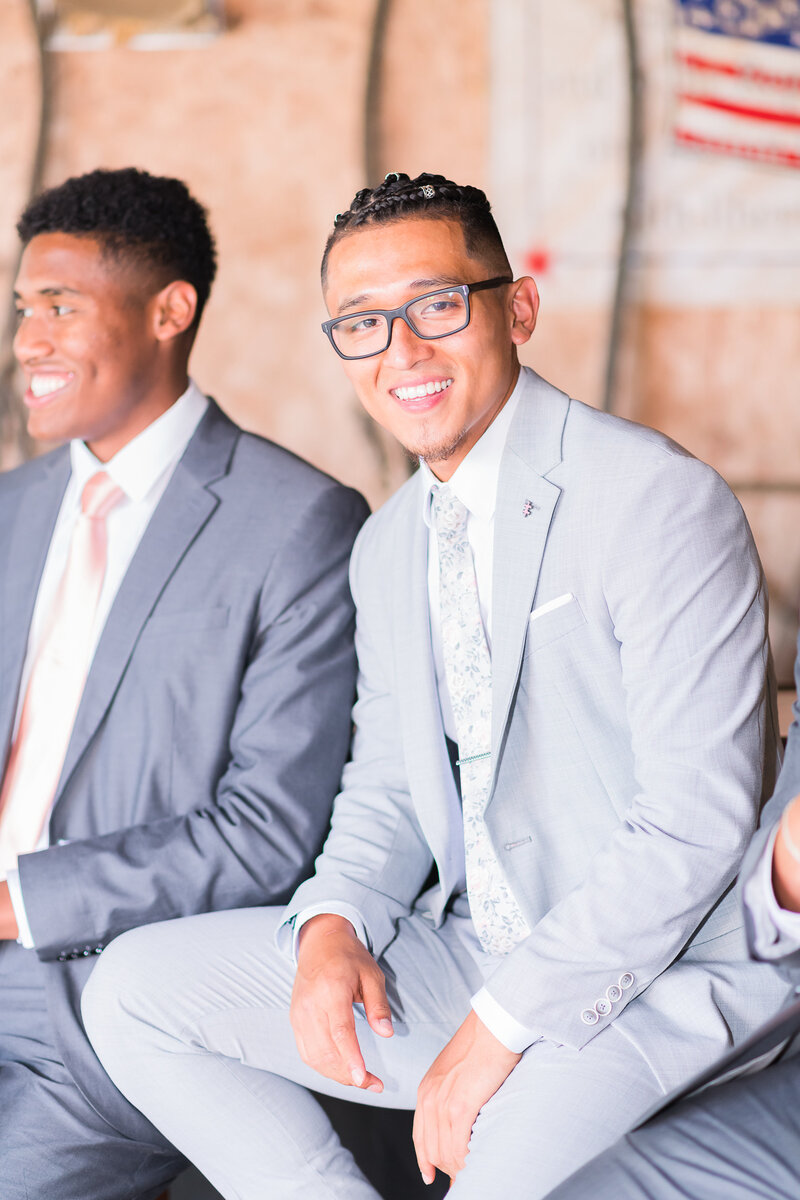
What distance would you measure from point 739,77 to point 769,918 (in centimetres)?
319

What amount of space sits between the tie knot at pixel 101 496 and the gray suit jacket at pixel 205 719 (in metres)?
0.16

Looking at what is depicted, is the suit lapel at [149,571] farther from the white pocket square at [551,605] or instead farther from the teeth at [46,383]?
the white pocket square at [551,605]

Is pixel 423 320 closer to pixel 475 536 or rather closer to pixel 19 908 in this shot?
pixel 475 536

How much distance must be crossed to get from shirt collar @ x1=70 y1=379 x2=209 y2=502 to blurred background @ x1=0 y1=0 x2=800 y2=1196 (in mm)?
1537

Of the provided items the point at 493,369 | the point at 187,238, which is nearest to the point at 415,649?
the point at 493,369

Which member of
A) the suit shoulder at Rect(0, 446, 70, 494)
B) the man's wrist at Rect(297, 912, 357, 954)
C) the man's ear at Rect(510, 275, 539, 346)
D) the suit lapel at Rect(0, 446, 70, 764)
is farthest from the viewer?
the suit shoulder at Rect(0, 446, 70, 494)

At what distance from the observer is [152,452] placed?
2.25m

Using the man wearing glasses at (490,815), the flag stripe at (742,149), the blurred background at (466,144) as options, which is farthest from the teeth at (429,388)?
the flag stripe at (742,149)

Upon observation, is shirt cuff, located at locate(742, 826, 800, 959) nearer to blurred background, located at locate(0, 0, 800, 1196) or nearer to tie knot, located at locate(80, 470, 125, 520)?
tie knot, located at locate(80, 470, 125, 520)

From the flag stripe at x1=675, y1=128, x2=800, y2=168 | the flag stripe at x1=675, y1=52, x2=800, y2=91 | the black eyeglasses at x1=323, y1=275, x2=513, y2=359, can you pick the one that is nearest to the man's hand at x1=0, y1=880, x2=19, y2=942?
the black eyeglasses at x1=323, y1=275, x2=513, y2=359

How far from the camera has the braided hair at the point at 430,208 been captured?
175cm

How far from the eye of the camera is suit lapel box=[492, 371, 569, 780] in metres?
1.62

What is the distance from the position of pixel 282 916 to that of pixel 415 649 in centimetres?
45

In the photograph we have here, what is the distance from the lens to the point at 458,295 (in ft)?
5.61
